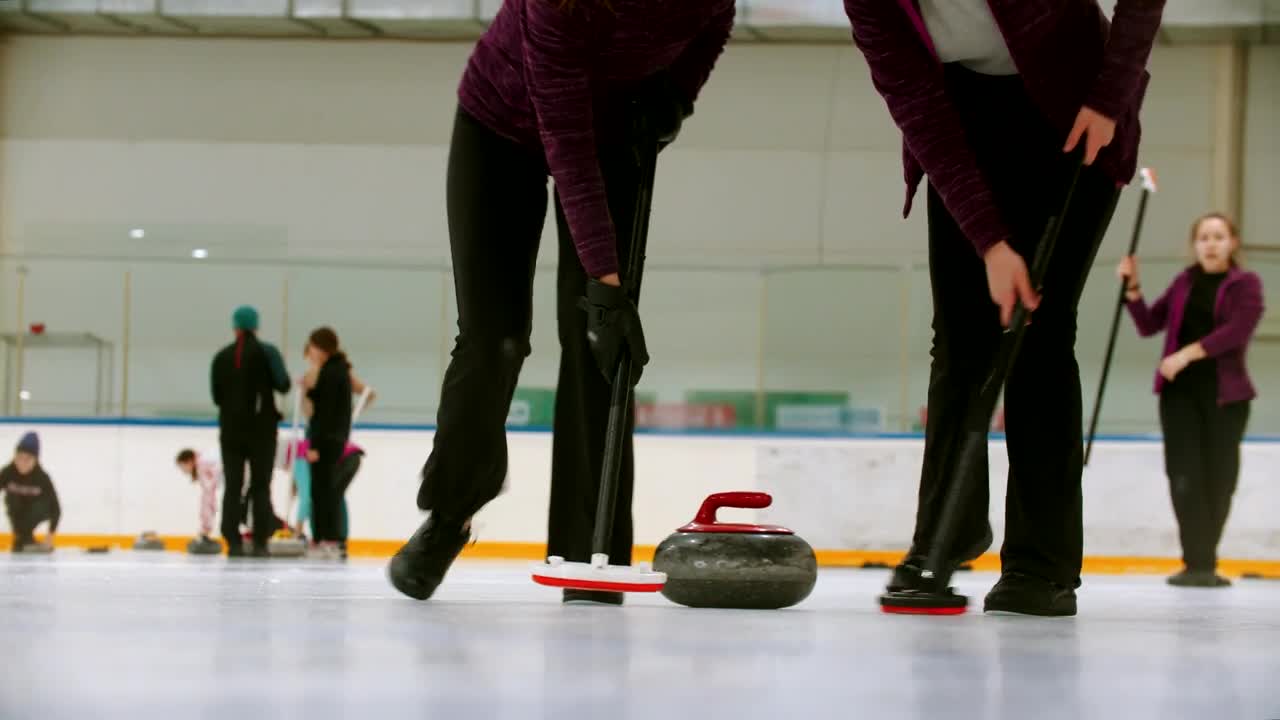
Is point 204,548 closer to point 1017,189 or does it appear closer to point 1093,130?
point 1017,189

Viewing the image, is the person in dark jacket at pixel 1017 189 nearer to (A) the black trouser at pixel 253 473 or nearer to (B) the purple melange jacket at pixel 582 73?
(B) the purple melange jacket at pixel 582 73

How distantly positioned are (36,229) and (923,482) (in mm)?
9510

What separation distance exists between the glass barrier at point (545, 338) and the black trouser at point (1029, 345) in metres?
6.35

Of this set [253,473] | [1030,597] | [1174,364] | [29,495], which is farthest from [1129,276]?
[29,495]

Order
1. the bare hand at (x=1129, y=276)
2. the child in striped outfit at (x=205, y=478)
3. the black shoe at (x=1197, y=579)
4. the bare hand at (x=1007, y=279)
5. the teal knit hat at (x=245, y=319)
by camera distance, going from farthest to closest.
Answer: the child in striped outfit at (x=205, y=478)
the teal knit hat at (x=245, y=319)
the bare hand at (x=1129, y=276)
the black shoe at (x=1197, y=579)
the bare hand at (x=1007, y=279)

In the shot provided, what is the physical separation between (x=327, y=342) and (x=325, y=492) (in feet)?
2.17

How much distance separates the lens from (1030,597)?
1.83 m

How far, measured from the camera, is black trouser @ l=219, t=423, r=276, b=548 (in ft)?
23.0

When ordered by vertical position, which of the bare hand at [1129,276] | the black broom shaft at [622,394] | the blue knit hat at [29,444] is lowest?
the blue knit hat at [29,444]

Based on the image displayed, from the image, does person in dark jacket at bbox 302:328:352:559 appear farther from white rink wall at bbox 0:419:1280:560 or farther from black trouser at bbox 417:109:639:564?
black trouser at bbox 417:109:639:564

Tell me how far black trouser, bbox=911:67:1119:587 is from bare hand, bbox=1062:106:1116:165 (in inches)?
3.0

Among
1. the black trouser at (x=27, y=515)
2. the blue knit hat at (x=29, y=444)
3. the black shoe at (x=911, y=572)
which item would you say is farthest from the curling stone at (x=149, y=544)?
the black shoe at (x=911, y=572)

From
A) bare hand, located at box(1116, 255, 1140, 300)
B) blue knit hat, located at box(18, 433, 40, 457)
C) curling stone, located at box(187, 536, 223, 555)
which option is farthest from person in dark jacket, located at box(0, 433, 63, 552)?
bare hand, located at box(1116, 255, 1140, 300)

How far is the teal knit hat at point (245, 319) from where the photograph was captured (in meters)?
7.09
